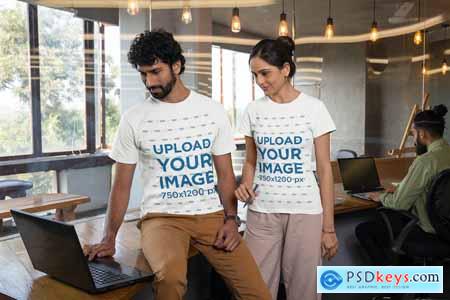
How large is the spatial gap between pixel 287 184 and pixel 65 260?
825 mm

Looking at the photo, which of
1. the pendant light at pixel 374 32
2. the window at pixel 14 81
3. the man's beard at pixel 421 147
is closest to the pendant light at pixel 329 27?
the pendant light at pixel 374 32

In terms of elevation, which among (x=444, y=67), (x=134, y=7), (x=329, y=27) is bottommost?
(x=444, y=67)

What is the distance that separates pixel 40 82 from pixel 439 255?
322 cm

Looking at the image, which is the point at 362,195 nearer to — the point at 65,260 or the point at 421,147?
A: the point at 421,147

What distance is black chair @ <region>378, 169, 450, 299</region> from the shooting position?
2.48 metres

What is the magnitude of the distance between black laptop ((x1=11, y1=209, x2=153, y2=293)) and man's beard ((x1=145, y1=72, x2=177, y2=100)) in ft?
1.85

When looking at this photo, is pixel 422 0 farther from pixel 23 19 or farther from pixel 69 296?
pixel 69 296

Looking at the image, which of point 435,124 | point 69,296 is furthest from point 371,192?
point 69,296

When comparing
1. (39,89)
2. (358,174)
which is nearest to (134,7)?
(39,89)

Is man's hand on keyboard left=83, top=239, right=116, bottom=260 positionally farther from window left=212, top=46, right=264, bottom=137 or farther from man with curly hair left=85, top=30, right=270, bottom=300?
window left=212, top=46, right=264, bottom=137

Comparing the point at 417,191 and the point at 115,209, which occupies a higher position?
the point at 115,209

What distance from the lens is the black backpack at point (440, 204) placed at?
8.10 ft

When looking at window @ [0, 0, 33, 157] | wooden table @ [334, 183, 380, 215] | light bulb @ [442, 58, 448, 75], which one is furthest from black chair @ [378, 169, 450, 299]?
light bulb @ [442, 58, 448, 75]

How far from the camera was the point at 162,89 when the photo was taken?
1.57m
